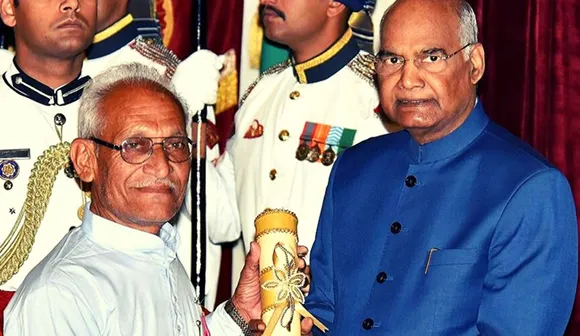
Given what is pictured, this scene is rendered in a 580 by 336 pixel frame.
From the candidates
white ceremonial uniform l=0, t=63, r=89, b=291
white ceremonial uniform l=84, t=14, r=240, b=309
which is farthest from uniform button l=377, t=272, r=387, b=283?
white ceremonial uniform l=0, t=63, r=89, b=291

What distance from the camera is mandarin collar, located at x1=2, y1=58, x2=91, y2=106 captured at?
4.93 m

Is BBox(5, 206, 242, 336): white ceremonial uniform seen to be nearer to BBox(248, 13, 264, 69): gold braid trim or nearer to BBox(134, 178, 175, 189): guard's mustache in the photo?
BBox(134, 178, 175, 189): guard's mustache

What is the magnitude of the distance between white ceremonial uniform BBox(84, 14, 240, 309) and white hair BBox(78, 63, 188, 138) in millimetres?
1141

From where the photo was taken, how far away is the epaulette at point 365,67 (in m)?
5.11

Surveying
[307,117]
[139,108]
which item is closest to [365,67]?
[307,117]

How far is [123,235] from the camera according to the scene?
12.0 ft

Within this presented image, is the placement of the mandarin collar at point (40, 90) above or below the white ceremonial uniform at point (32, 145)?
above

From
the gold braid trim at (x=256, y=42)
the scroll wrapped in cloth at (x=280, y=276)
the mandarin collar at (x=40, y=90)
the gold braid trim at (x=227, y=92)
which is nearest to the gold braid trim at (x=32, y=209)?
the mandarin collar at (x=40, y=90)

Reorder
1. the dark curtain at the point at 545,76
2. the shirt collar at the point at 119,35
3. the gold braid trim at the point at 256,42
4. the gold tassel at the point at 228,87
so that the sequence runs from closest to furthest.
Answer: the dark curtain at the point at 545,76 → the shirt collar at the point at 119,35 → the gold tassel at the point at 228,87 → the gold braid trim at the point at 256,42

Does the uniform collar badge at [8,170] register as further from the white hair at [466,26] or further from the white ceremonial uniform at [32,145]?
the white hair at [466,26]

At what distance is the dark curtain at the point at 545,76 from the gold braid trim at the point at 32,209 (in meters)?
1.53

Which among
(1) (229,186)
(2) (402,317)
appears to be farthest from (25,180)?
(2) (402,317)

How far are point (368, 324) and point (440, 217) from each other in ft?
1.12

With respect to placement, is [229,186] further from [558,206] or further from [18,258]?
[558,206]
